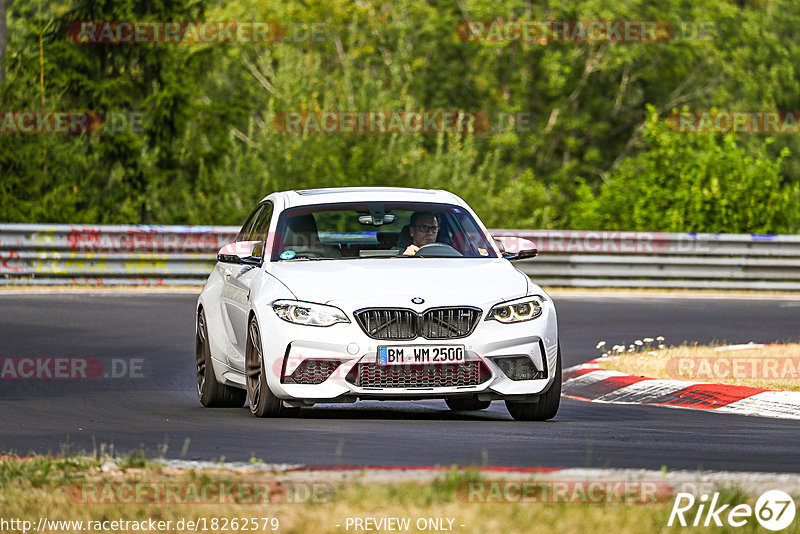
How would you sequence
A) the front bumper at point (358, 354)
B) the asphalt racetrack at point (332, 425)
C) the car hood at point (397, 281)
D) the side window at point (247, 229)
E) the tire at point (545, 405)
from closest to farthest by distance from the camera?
the asphalt racetrack at point (332, 425) → the front bumper at point (358, 354) → the car hood at point (397, 281) → the tire at point (545, 405) → the side window at point (247, 229)

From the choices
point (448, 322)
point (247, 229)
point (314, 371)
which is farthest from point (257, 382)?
point (247, 229)

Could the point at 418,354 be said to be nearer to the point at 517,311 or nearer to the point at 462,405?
the point at 517,311

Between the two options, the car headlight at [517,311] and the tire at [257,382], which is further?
the tire at [257,382]

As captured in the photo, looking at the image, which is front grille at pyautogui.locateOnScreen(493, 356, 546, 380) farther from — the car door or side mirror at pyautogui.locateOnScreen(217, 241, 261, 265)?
side mirror at pyautogui.locateOnScreen(217, 241, 261, 265)

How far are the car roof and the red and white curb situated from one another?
2.20 meters

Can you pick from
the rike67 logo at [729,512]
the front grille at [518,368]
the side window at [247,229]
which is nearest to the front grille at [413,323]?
the front grille at [518,368]

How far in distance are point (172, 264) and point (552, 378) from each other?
15.4 metres

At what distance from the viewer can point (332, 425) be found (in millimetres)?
9789

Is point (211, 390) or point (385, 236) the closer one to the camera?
point (385, 236)

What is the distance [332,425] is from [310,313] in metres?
0.70

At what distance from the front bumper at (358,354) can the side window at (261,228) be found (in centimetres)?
142

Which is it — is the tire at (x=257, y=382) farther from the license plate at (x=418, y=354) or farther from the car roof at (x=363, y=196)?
the car roof at (x=363, y=196)

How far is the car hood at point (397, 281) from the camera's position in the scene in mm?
9938

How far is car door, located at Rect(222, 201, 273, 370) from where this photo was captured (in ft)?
35.4
